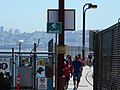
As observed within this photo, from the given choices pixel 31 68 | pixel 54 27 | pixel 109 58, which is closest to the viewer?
pixel 109 58

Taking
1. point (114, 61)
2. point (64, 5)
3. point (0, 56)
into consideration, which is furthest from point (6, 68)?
point (114, 61)

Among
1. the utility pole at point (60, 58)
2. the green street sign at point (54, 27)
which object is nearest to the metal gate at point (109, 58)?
the green street sign at point (54, 27)

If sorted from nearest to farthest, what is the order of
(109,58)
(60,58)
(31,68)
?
(109,58) → (60,58) → (31,68)

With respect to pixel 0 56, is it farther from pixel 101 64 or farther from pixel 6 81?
pixel 101 64

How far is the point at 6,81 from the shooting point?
686 inches

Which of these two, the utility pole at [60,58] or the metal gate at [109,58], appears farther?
the utility pole at [60,58]

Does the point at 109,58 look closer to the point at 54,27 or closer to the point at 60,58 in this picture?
the point at 54,27

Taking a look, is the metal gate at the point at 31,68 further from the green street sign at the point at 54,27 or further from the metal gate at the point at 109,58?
the metal gate at the point at 109,58

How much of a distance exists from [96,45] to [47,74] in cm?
283

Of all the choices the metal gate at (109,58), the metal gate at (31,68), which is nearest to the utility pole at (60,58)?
the metal gate at (31,68)

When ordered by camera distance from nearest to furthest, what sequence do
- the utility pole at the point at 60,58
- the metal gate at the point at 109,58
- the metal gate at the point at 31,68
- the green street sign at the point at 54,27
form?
the metal gate at the point at 109,58 → the green street sign at the point at 54,27 → the utility pole at the point at 60,58 → the metal gate at the point at 31,68

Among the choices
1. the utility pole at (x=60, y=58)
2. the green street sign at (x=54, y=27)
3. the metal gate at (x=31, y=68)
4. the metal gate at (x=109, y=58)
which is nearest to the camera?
the metal gate at (x=109, y=58)

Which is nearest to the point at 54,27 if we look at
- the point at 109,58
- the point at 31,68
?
the point at 31,68

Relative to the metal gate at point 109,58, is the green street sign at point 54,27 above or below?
above
